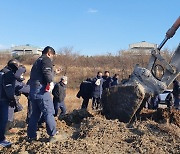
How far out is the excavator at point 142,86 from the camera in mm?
7867

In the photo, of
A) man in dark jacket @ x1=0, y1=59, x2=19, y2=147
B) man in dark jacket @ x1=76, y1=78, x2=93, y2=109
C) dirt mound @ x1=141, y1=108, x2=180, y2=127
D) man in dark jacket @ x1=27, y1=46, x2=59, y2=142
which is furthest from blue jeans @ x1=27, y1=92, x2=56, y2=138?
man in dark jacket @ x1=76, y1=78, x2=93, y2=109

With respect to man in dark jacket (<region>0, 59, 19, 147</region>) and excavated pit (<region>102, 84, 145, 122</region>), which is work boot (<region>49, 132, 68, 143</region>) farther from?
excavated pit (<region>102, 84, 145, 122</region>)

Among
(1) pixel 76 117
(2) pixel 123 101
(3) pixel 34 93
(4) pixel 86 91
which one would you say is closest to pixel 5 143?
(3) pixel 34 93

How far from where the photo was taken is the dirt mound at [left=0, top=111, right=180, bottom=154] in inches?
234

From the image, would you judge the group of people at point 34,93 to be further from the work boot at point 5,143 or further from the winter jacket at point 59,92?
the winter jacket at point 59,92

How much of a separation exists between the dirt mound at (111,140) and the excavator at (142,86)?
1.81 feet

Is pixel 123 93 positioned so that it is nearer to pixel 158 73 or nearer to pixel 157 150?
pixel 158 73

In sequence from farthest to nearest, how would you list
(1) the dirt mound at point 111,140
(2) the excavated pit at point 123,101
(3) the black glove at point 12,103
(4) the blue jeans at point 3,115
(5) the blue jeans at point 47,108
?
(2) the excavated pit at point 123,101 < (3) the black glove at point 12,103 < (4) the blue jeans at point 3,115 < (5) the blue jeans at point 47,108 < (1) the dirt mound at point 111,140

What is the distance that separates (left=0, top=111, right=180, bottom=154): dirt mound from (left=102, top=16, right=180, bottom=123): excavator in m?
0.55

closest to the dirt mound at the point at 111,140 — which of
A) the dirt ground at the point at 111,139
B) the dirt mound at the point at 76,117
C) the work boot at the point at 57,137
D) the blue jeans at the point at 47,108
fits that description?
the dirt ground at the point at 111,139

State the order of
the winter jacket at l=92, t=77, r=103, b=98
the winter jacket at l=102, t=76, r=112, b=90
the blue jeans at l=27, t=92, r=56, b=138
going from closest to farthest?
the blue jeans at l=27, t=92, r=56, b=138, the winter jacket at l=92, t=77, r=103, b=98, the winter jacket at l=102, t=76, r=112, b=90

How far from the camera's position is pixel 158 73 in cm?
835

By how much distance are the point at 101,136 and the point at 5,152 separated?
1.80m

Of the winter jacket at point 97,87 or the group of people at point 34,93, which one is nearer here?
the group of people at point 34,93
